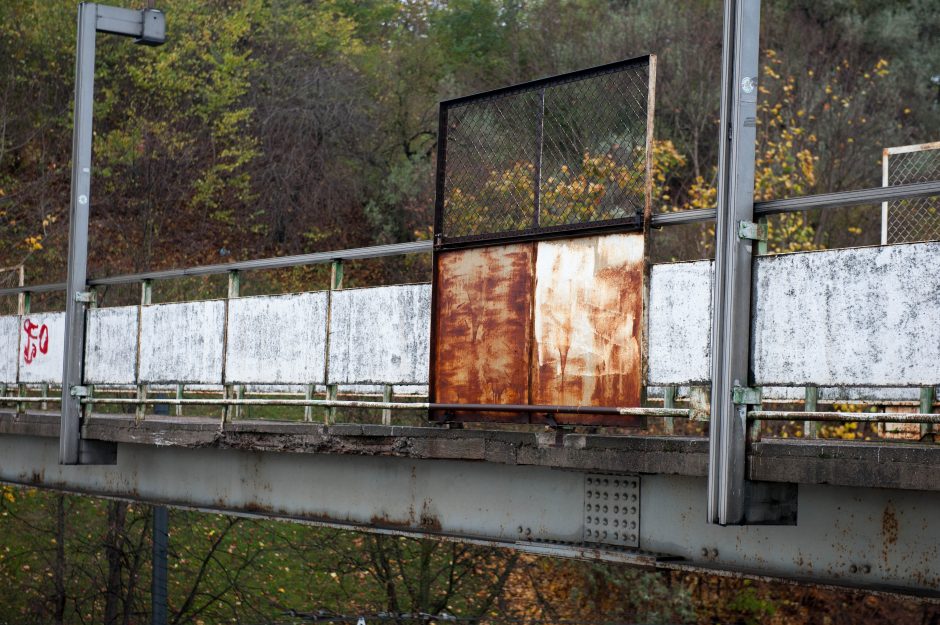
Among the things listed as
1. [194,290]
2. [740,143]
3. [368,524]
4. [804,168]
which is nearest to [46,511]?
[194,290]

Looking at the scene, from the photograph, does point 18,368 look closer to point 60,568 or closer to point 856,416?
point 856,416

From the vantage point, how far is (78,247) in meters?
12.6

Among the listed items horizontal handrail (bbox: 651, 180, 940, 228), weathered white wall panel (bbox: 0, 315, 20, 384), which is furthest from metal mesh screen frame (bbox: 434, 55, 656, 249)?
weathered white wall panel (bbox: 0, 315, 20, 384)

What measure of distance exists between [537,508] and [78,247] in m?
6.46

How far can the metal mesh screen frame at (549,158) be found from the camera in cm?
735

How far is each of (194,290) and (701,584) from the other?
46.5ft

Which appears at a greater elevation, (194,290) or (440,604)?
(194,290)

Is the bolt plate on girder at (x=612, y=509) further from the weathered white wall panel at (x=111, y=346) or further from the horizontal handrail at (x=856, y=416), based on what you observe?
the weathered white wall panel at (x=111, y=346)

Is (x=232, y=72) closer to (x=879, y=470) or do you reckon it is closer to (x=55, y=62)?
(x=55, y=62)

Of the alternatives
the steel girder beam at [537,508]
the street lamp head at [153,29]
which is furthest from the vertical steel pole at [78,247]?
the steel girder beam at [537,508]

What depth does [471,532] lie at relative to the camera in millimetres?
8453

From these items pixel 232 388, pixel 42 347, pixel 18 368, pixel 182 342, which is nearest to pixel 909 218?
pixel 232 388

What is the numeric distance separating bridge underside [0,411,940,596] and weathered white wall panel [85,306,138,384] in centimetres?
44

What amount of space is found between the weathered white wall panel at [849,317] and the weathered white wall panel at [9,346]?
9.96m
